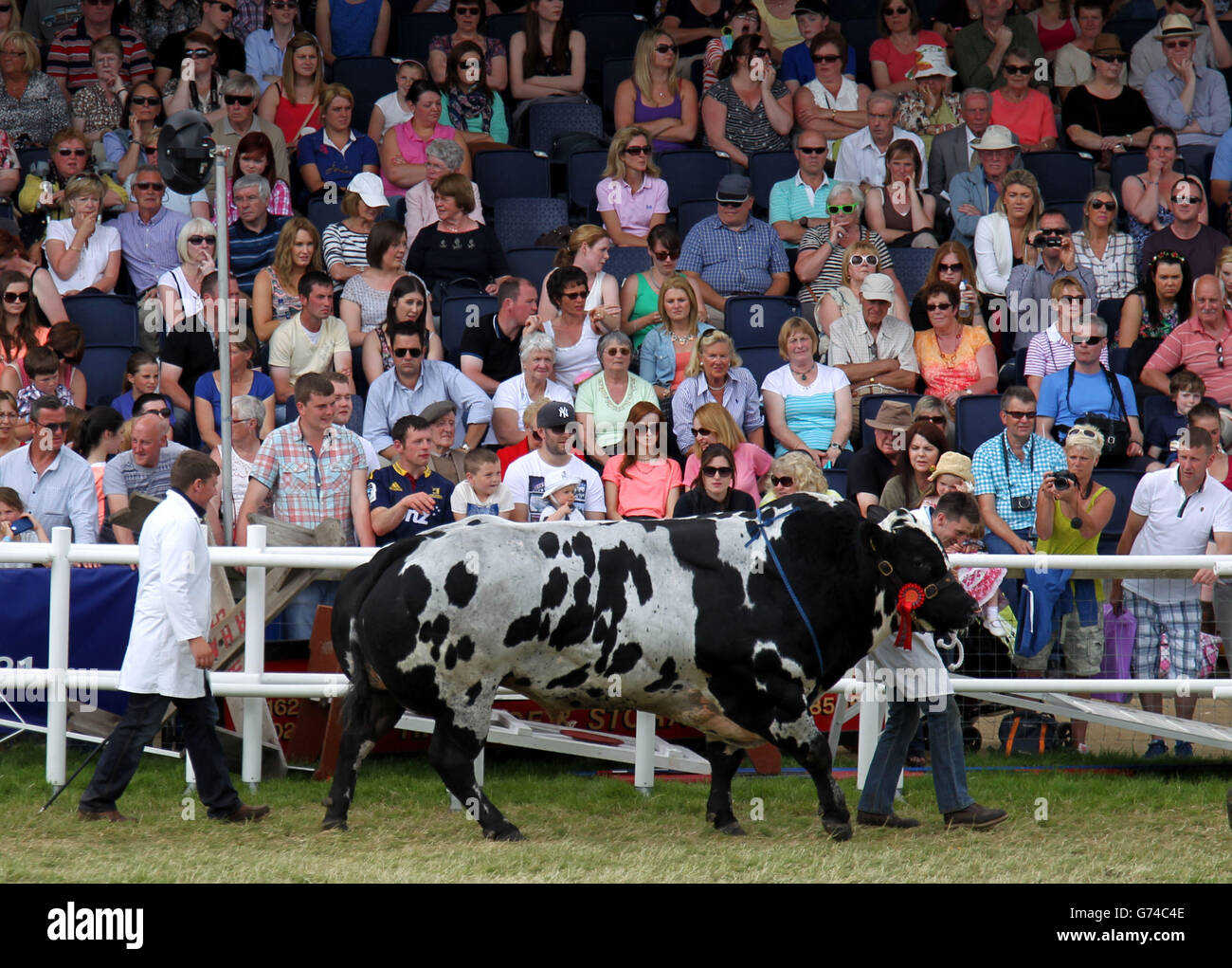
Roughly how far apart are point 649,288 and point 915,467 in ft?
10.4

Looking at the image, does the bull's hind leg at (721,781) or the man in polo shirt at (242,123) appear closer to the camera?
the bull's hind leg at (721,781)

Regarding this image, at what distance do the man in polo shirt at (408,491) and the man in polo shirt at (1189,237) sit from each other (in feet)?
21.8

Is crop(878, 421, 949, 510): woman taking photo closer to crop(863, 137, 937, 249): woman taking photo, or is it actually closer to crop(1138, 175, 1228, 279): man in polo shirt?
crop(863, 137, 937, 249): woman taking photo

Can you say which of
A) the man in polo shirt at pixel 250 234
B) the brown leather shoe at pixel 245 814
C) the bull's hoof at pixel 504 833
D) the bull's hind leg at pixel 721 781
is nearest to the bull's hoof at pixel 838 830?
the bull's hind leg at pixel 721 781

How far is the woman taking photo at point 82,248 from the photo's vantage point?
1277 cm

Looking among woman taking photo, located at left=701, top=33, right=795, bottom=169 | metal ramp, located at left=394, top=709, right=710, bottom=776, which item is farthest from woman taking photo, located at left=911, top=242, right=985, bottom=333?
metal ramp, located at left=394, top=709, right=710, bottom=776

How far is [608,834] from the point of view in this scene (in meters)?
7.75

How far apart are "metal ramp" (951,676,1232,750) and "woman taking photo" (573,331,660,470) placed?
3649mm

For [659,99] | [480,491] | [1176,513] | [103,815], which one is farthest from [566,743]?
[659,99]

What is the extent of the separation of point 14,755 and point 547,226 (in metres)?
6.74

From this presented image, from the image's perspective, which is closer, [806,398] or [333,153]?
[806,398]

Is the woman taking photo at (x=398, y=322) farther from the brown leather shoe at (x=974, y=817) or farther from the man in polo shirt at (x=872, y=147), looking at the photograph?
the brown leather shoe at (x=974, y=817)

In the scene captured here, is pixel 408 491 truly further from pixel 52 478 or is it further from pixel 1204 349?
pixel 1204 349

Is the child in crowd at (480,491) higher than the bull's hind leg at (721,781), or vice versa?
the child in crowd at (480,491)
